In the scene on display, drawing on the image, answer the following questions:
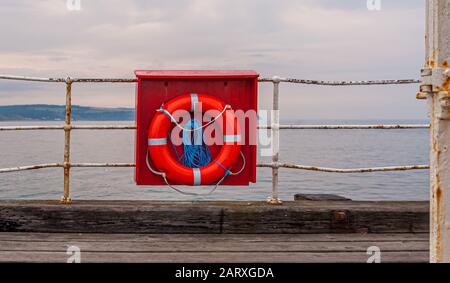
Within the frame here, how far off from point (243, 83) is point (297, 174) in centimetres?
1941

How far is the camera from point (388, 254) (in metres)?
3.09

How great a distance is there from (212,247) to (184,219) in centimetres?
48

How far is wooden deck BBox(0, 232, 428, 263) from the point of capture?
2.97 m

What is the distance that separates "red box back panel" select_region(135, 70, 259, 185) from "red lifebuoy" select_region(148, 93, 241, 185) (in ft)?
0.21

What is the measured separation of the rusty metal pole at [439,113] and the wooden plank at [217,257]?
1361 mm

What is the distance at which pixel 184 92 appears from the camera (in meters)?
4.07

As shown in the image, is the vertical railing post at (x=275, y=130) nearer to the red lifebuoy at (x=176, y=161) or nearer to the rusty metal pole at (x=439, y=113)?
the red lifebuoy at (x=176, y=161)

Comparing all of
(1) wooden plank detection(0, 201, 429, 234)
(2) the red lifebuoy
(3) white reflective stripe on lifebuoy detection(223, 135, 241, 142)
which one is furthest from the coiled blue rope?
(1) wooden plank detection(0, 201, 429, 234)

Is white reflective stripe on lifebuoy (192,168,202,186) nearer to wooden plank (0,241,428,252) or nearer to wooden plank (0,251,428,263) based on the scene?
wooden plank (0,241,428,252)

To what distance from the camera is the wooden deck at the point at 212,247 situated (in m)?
2.97
